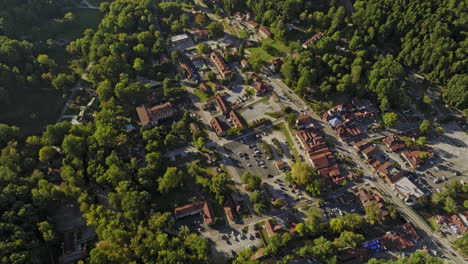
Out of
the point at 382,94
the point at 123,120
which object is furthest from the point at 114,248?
the point at 382,94

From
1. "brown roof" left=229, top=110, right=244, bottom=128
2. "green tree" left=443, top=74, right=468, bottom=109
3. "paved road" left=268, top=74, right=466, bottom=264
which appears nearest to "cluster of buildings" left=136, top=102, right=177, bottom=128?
"brown roof" left=229, top=110, right=244, bottom=128

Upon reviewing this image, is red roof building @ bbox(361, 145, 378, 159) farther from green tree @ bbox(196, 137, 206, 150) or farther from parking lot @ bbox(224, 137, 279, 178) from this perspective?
green tree @ bbox(196, 137, 206, 150)

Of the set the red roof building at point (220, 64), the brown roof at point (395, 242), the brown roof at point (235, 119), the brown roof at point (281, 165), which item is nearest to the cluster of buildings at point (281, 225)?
the brown roof at point (281, 165)

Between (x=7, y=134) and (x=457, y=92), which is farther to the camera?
(x=457, y=92)

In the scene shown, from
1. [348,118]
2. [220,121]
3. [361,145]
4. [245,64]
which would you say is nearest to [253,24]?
[245,64]

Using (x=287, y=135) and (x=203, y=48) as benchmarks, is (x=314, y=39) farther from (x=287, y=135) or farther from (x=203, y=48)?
(x=287, y=135)

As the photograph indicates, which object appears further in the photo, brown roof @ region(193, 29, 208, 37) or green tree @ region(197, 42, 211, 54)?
brown roof @ region(193, 29, 208, 37)

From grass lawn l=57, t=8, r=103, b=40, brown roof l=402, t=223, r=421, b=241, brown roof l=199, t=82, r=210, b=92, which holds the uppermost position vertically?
grass lawn l=57, t=8, r=103, b=40
